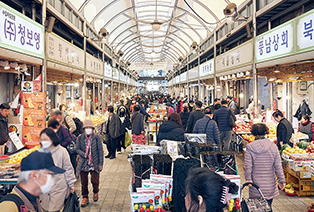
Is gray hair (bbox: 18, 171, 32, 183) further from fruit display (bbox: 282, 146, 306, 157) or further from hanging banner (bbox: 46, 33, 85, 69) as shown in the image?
hanging banner (bbox: 46, 33, 85, 69)

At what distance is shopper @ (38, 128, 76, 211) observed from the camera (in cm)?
381

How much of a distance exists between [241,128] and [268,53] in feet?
11.1

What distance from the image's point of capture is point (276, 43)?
7.78m

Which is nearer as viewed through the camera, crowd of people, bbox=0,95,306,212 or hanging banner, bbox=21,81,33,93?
crowd of people, bbox=0,95,306,212

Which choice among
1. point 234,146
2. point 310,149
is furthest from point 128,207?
point 234,146

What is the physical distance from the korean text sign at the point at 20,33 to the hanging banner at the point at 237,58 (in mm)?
7001

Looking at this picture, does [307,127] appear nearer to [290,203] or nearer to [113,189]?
[290,203]

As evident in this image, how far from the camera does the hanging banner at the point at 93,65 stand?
13945 millimetres

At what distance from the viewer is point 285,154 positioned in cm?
663

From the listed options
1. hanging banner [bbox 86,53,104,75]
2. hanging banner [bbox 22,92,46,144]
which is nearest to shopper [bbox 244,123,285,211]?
hanging banner [bbox 22,92,46,144]

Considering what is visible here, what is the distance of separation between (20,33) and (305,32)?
6593mm

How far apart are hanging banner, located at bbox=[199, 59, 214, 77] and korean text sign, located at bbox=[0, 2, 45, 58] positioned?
1080 centimetres

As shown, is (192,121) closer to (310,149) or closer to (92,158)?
(310,149)

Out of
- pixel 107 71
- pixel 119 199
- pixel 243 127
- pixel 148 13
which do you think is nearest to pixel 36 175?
pixel 119 199
